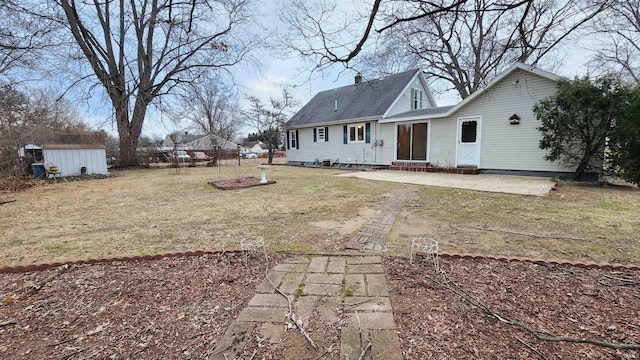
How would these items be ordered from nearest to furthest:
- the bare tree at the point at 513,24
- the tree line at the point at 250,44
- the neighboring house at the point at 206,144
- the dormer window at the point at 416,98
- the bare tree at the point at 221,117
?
1. the bare tree at the point at 513,24
2. the tree line at the point at 250,44
3. the dormer window at the point at 416,98
4. the neighboring house at the point at 206,144
5. the bare tree at the point at 221,117

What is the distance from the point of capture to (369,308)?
74.1 inches

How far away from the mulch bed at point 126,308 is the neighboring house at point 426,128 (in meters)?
4.31

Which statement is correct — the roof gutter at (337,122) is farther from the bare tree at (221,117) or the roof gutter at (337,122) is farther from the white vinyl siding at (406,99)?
the bare tree at (221,117)

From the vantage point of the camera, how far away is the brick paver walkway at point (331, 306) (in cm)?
156

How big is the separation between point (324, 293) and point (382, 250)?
1.10 m

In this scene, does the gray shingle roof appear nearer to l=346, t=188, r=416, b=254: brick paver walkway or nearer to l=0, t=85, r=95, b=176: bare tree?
l=346, t=188, r=416, b=254: brick paver walkway

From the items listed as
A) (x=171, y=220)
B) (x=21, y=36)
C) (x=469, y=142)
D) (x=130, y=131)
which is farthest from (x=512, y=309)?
(x=130, y=131)

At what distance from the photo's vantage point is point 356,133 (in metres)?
14.0

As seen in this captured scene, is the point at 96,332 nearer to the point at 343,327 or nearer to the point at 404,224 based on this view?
the point at 343,327

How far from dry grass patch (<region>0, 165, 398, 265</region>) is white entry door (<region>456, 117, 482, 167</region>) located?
5.13m

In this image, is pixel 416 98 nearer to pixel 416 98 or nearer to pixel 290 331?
pixel 416 98

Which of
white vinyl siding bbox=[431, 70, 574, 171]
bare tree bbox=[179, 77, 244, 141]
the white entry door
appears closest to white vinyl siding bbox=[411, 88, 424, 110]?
white vinyl siding bbox=[431, 70, 574, 171]

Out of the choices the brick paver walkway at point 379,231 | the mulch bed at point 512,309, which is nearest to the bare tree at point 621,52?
the brick paver walkway at point 379,231

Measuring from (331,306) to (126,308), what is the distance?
5.08 feet
